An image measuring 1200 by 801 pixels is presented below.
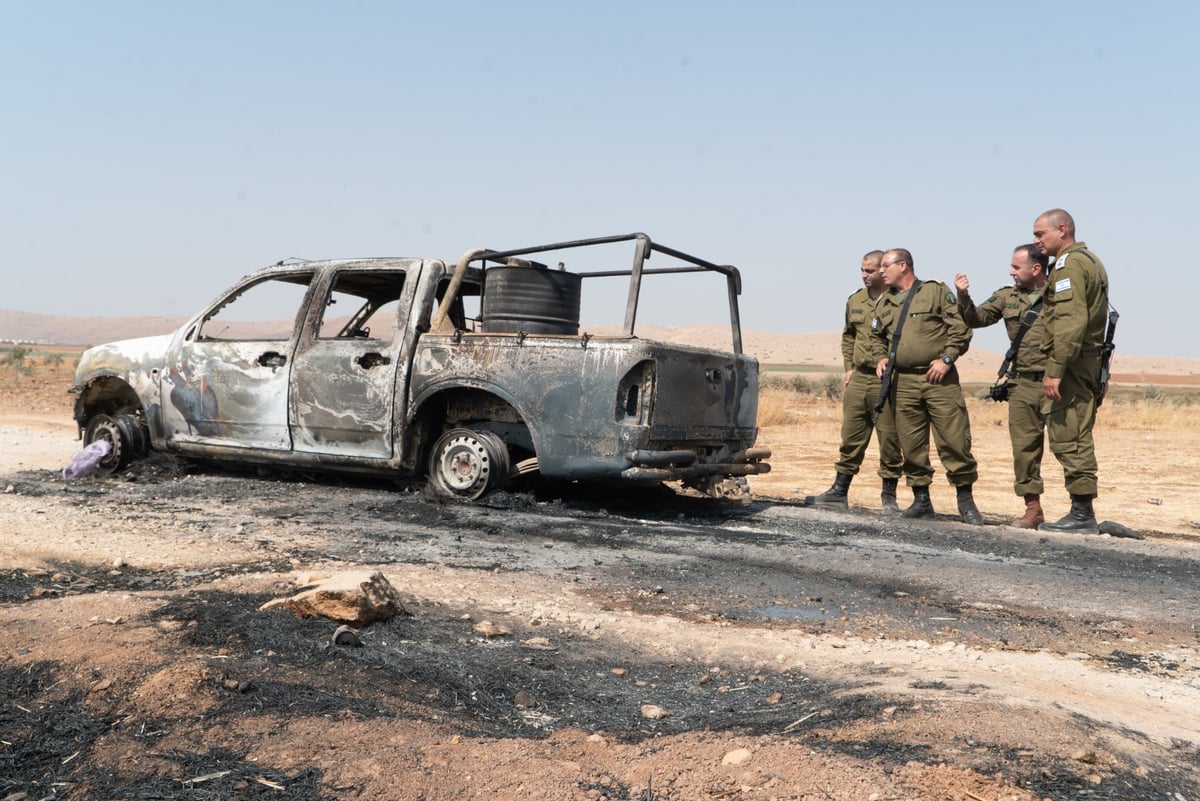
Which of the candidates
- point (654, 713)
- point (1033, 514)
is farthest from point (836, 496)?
point (654, 713)

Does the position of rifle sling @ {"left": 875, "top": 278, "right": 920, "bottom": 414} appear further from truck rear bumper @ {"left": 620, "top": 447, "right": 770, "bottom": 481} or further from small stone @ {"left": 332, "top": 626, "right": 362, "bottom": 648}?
small stone @ {"left": 332, "top": 626, "right": 362, "bottom": 648}

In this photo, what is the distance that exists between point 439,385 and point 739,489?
2.54 m

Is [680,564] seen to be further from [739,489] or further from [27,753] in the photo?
[27,753]

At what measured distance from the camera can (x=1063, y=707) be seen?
288 cm

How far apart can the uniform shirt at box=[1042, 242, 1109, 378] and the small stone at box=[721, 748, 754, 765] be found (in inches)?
204

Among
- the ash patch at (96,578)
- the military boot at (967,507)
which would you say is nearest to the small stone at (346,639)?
the ash patch at (96,578)

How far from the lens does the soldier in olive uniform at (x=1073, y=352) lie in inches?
266

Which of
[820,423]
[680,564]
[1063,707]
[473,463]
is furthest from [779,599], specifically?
[820,423]

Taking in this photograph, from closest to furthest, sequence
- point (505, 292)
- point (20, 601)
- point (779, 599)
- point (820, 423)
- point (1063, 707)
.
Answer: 1. point (1063, 707)
2. point (20, 601)
3. point (779, 599)
4. point (505, 292)
5. point (820, 423)

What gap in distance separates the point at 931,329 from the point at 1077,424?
1.25 m

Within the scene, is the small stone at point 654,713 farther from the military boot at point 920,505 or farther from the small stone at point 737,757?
the military boot at point 920,505

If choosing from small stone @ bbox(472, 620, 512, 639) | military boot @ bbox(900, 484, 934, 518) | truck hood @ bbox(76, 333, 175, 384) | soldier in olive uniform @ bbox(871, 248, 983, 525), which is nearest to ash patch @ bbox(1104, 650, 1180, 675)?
small stone @ bbox(472, 620, 512, 639)

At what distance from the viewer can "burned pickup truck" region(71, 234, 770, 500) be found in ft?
21.1

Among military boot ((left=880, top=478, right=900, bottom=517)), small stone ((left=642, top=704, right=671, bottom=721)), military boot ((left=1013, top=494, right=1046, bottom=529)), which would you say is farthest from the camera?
military boot ((left=880, top=478, right=900, bottom=517))
